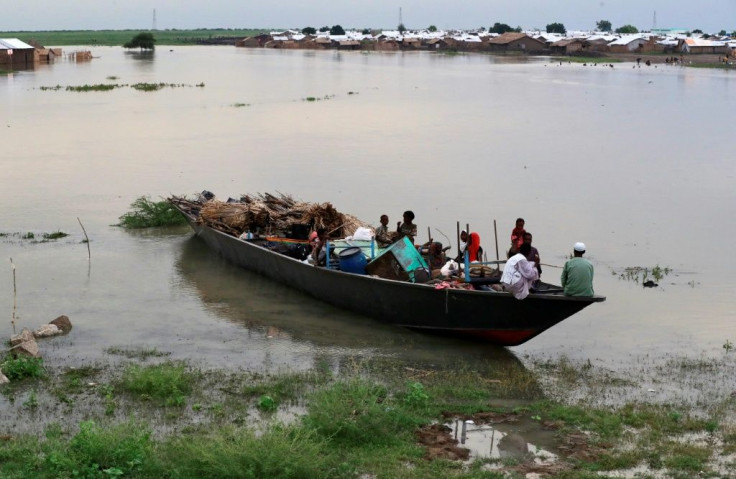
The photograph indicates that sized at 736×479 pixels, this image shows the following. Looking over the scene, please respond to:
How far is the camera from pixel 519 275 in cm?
999

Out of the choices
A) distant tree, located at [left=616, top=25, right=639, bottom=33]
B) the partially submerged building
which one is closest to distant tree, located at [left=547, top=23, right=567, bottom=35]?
distant tree, located at [left=616, top=25, right=639, bottom=33]

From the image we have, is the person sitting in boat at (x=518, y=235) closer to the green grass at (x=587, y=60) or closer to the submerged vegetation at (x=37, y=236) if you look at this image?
the submerged vegetation at (x=37, y=236)

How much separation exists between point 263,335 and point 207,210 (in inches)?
160

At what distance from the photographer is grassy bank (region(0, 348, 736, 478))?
7.07 m

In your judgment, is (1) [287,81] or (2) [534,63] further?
(2) [534,63]

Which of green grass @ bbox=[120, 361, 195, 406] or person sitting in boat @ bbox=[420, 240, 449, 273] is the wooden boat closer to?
person sitting in boat @ bbox=[420, 240, 449, 273]

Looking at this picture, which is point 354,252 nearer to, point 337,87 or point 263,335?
point 263,335

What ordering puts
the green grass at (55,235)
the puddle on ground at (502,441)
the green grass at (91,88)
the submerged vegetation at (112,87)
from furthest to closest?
the submerged vegetation at (112,87), the green grass at (91,88), the green grass at (55,235), the puddle on ground at (502,441)

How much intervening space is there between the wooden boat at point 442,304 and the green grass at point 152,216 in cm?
580

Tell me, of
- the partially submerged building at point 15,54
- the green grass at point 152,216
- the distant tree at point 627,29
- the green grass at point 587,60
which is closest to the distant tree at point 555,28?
the distant tree at point 627,29

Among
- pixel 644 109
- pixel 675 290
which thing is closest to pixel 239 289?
pixel 675 290

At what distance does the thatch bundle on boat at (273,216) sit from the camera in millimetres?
13633

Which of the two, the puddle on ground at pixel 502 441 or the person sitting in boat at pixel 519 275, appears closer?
the puddle on ground at pixel 502 441

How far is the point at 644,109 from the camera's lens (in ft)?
135
